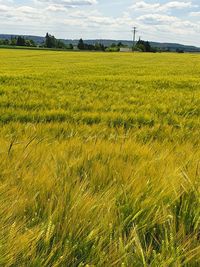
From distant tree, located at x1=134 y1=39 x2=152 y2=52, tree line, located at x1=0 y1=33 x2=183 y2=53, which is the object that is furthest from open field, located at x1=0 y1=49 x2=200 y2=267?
distant tree, located at x1=134 y1=39 x2=152 y2=52

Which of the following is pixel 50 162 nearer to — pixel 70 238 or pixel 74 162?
pixel 74 162

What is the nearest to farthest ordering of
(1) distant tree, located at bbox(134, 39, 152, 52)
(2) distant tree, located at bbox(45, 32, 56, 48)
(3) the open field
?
1. (3) the open field
2. (1) distant tree, located at bbox(134, 39, 152, 52)
3. (2) distant tree, located at bbox(45, 32, 56, 48)

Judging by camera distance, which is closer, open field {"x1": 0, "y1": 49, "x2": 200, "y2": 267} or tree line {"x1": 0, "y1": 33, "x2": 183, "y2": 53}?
open field {"x1": 0, "y1": 49, "x2": 200, "y2": 267}

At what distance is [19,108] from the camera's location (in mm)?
7012

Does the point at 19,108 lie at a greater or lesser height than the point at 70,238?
lesser

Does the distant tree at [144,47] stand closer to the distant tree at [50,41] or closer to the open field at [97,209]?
the distant tree at [50,41]

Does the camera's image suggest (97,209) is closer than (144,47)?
Yes

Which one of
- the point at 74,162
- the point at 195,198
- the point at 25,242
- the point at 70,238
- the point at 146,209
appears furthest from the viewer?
the point at 74,162

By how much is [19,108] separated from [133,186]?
18.6 ft

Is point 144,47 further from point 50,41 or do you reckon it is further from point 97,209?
point 97,209

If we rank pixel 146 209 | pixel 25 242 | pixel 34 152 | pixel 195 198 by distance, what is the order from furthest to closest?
pixel 34 152 → pixel 195 198 → pixel 146 209 → pixel 25 242

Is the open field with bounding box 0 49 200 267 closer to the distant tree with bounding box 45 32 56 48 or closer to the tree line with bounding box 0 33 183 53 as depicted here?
the tree line with bounding box 0 33 183 53

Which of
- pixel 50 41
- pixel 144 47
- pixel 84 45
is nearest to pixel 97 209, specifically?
pixel 144 47

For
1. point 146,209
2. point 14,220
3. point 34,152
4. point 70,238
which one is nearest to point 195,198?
point 146,209
